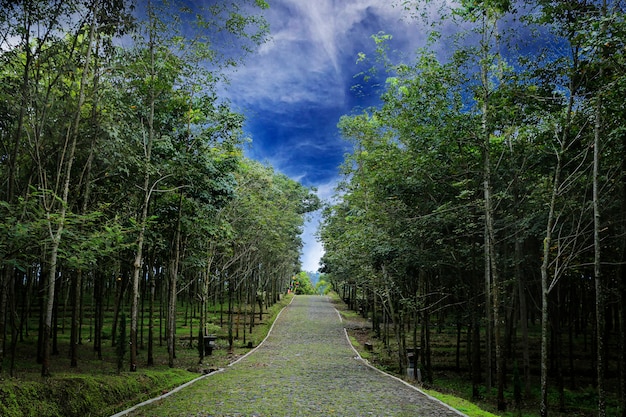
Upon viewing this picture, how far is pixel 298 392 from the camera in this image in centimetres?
1197

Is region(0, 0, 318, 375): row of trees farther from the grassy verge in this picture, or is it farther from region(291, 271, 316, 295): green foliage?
region(291, 271, 316, 295): green foliage

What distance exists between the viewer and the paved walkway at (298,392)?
952cm

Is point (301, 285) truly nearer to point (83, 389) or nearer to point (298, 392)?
point (298, 392)

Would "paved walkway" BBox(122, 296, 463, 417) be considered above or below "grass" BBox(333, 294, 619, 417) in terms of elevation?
above

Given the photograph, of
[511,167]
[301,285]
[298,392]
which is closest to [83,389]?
[298,392]

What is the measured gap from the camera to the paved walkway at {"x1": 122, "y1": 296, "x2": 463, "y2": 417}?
9.52 meters

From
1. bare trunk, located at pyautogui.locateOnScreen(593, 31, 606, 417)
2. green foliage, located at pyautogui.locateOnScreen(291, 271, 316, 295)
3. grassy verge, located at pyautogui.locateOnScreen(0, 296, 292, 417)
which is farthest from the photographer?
green foliage, located at pyautogui.locateOnScreen(291, 271, 316, 295)

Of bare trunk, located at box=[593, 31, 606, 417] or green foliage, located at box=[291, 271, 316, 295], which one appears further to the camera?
green foliage, located at box=[291, 271, 316, 295]

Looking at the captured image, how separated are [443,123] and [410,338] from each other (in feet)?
70.0

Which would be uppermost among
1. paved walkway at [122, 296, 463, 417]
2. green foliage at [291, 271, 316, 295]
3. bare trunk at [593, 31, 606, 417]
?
bare trunk at [593, 31, 606, 417]

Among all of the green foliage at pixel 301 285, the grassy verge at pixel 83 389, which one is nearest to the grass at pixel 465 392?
the grassy verge at pixel 83 389

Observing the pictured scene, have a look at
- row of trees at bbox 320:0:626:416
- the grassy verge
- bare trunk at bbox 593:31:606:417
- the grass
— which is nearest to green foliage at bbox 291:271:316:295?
the grass

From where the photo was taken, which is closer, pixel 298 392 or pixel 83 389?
pixel 83 389

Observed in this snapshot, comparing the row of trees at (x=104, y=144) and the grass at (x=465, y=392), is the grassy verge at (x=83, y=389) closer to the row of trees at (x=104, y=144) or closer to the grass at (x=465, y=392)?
the row of trees at (x=104, y=144)
